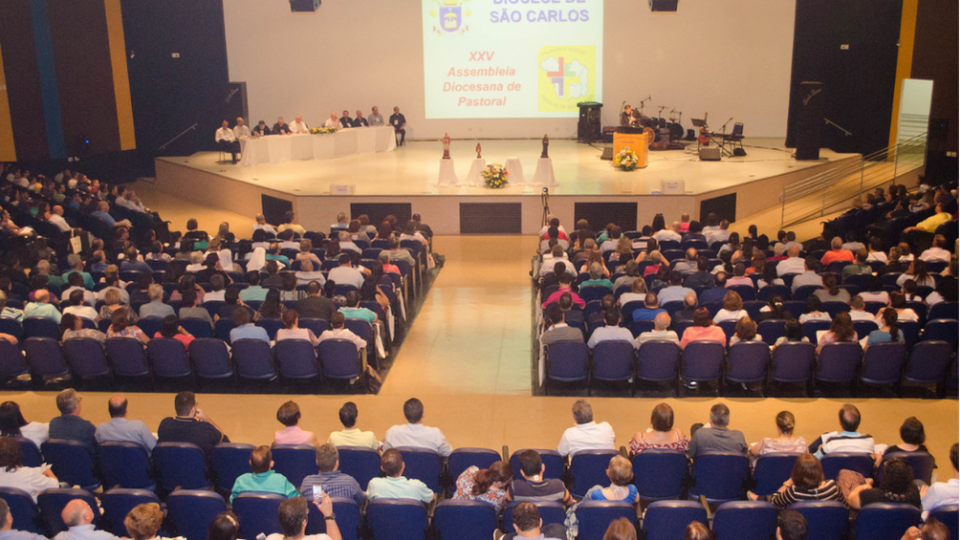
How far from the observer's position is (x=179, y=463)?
515 centimetres

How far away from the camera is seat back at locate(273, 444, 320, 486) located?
5035mm

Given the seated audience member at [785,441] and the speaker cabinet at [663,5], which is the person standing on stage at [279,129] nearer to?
the speaker cabinet at [663,5]

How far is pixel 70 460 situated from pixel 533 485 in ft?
10.1

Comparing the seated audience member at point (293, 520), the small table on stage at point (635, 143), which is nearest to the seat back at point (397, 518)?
the seated audience member at point (293, 520)

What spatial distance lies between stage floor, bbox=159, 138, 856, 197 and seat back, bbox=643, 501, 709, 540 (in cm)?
994

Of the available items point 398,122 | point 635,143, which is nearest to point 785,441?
point 635,143

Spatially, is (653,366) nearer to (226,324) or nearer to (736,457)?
(736,457)

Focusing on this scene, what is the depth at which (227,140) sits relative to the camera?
1819 cm

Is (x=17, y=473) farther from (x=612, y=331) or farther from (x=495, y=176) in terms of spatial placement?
(x=495, y=176)

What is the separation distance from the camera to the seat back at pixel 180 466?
5.09 meters

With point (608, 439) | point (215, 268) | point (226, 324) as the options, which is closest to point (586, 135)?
point (215, 268)

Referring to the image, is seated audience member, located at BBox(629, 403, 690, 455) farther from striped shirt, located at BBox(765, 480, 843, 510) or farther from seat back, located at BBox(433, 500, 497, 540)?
seat back, located at BBox(433, 500, 497, 540)

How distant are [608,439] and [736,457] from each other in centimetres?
81

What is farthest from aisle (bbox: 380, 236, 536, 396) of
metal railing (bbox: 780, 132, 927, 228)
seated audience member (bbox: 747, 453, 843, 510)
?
metal railing (bbox: 780, 132, 927, 228)
